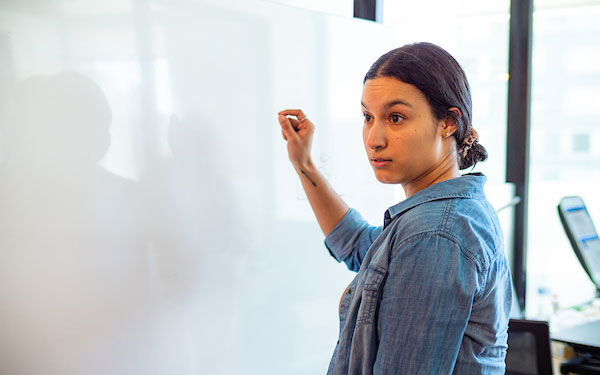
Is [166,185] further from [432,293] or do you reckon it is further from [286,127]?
[432,293]

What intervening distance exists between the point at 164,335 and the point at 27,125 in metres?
0.49

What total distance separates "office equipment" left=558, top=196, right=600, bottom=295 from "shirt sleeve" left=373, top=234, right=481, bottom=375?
1.75 meters

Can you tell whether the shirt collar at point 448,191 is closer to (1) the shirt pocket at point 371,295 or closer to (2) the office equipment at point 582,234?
(1) the shirt pocket at point 371,295

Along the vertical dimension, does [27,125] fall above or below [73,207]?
above

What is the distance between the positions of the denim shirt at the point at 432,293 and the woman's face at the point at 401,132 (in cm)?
5

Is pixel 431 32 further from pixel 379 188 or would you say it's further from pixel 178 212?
pixel 178 212

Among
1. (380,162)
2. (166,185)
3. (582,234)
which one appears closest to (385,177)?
(380,162)

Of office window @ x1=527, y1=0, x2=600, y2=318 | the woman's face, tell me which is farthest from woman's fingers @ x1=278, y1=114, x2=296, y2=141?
office window @ x1=527, y1=0, x2=600, y2=318

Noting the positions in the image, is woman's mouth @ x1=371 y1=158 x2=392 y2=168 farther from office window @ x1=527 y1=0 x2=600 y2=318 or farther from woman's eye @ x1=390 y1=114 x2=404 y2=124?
office window @ x1=527 y1=0 x2=600 y2=318

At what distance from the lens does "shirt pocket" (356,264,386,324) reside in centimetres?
80

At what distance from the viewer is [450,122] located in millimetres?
873

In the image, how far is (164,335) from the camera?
111 cm

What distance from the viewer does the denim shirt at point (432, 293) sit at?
0.74m

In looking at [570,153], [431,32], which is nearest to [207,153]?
[431,32]
